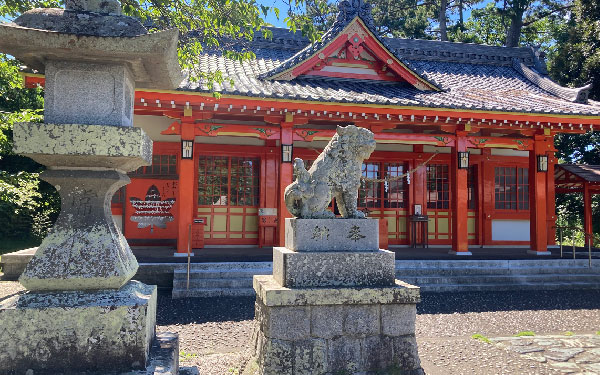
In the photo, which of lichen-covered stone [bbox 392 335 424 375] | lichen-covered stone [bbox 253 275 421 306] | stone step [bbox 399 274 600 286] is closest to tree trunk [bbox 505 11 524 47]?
stone step [bbox 399 274 600 286]

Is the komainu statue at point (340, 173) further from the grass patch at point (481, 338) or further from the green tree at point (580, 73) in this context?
the green tree at point (580, 73)

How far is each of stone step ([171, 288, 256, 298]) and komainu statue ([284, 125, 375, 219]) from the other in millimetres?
3717

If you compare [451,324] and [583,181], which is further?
[583,181]

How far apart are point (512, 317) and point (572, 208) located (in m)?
15.0

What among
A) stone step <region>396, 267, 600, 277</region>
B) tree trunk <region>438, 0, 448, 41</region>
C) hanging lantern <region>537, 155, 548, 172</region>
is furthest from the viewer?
tree trunk <region>438, 0, 448, 41</region>

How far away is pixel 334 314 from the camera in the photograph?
133 inches

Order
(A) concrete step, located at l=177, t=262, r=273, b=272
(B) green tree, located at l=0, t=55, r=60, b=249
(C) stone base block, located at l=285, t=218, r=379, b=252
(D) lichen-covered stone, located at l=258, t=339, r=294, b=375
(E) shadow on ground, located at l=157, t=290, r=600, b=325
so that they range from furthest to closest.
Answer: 1. (B) green tree, located at l=0, t=55, r=60, b=249
2. (A) concrete step, located at l=177, t=262, r=273, b=272
3. (E) shadow on ground, located at l=157, t=290, r=600, b=325
4. (C) stone base block, located at l=285, t=218, r=379, b=252
5. (D) lichen-covered stone, located at l=258, t=339, r=294, b=375

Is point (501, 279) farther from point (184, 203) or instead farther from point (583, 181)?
point (184, 203)

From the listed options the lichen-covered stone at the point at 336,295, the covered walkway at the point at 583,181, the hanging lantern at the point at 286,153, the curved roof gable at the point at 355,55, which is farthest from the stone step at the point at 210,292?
the covered walkway at the point at 583,181

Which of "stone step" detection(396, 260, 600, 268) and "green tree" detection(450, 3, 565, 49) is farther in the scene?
"green tree" detection(450, 3, 565, 49)

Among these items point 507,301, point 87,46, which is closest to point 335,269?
point 87,46

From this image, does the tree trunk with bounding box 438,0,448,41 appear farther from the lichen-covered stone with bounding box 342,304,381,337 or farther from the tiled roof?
the lichen-covered stone with bounding box 342,304,381,337

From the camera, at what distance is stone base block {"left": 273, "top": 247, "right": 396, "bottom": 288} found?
11.3ft

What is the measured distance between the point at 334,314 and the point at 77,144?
2265 millimetres
